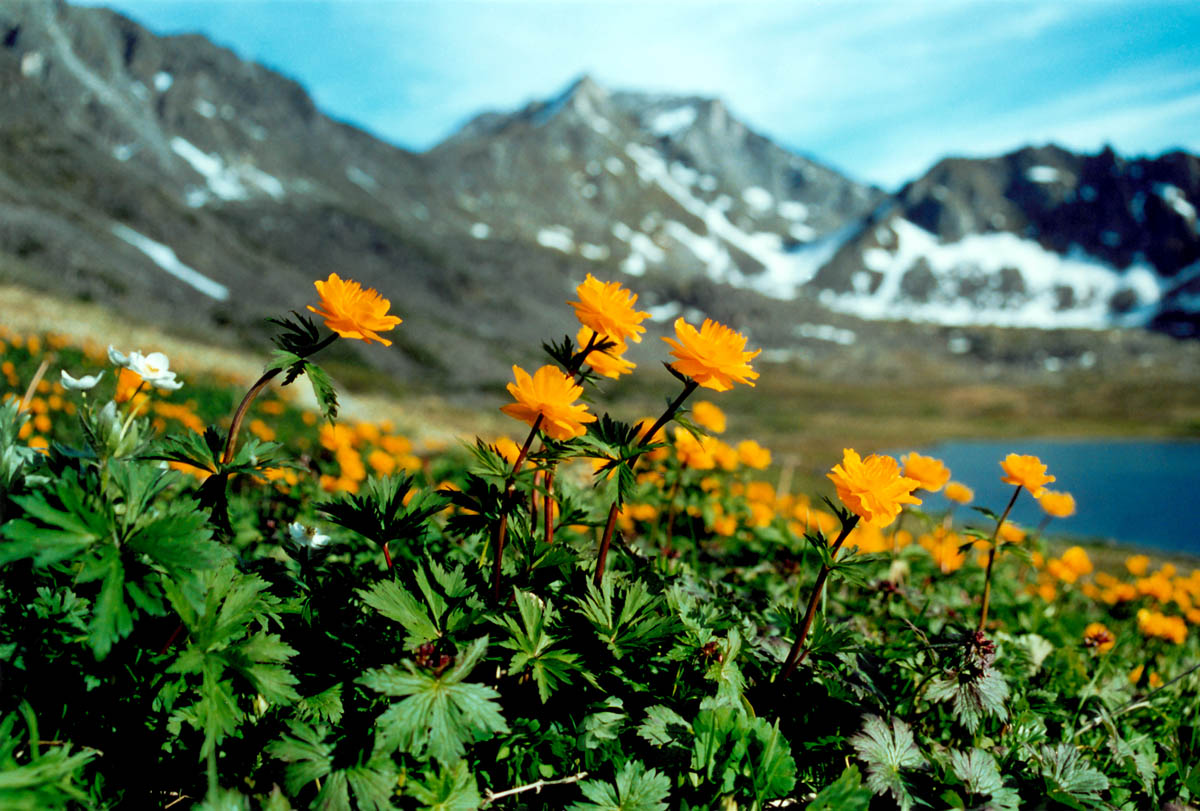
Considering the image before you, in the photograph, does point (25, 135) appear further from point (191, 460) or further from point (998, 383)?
point (998, 383)

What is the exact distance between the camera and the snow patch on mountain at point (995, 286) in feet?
533

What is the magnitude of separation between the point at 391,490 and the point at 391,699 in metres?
0.46

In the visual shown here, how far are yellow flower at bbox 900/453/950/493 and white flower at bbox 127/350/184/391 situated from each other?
1.90m

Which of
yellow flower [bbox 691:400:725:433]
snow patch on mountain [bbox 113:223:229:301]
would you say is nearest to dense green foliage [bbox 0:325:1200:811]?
yellow flower [bbox 691:400:725:433]

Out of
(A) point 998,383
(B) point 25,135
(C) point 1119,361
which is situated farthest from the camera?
(C) point 1119,361

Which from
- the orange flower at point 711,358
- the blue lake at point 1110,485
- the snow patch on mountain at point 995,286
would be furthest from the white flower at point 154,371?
the snow patch on mountain at point 995,286

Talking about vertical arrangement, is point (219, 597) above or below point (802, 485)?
below

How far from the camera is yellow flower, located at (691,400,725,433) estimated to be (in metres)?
2.78

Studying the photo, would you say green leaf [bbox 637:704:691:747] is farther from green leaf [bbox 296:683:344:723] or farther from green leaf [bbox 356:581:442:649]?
green leaf [bbox 296:683:344:723]

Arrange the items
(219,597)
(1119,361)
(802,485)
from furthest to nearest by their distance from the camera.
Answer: (1119,361), (802,485), (219,597)

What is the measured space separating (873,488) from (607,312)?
668mm

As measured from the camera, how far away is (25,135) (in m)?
49.0

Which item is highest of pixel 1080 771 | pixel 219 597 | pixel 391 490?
pixel 391 490

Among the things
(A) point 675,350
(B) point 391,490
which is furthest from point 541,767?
(A) point 675,350
